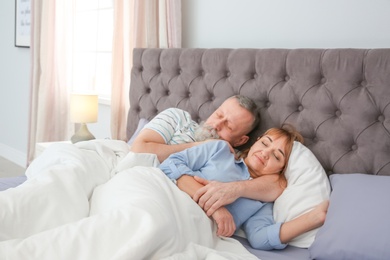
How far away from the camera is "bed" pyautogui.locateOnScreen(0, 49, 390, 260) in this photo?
4.21 feet

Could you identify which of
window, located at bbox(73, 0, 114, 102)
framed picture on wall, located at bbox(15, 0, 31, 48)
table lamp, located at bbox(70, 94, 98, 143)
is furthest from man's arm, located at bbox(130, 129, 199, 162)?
framed picture on wall, located at bbox(15, 0, 31, 48)

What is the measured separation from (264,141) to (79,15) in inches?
107

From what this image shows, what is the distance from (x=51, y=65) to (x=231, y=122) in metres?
2.25

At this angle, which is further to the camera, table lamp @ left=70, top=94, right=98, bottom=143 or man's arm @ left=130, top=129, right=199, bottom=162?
table lamp @ left=70, top=94, right=98, bottom=143

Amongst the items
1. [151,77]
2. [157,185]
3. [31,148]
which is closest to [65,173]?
[157,185]

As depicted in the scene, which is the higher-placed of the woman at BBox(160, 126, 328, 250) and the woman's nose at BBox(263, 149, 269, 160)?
the woman's nose at BBox(263, 149, 269, 160)

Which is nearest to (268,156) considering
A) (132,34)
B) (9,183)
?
(9,183)

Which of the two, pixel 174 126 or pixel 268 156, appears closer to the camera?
pixel 268 156

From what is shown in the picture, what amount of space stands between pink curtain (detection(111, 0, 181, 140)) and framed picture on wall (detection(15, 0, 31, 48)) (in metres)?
1.70

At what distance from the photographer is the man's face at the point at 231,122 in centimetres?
205

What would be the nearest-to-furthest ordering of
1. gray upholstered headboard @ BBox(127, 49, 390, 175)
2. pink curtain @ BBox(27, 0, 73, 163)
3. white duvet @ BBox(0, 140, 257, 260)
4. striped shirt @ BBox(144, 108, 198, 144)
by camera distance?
1. white duvet @ BBox(0, 140, 257, 260)
2. gray upholstered headboard @ BBox(127, 49, 390, 175)
3. striped shirt @ BBox(144, 108, 198, 144)
4. pink curtain @ BBox(27, 0, 73, 163)

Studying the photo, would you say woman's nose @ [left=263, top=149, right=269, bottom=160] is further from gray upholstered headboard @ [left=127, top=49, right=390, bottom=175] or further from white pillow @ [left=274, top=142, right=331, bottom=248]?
gray upholstered headboard @ [left=127, top=49, right=390, bottom=175]

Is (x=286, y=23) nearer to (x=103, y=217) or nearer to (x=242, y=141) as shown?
(x=242, y=141)

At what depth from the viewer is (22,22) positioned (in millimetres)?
4480
